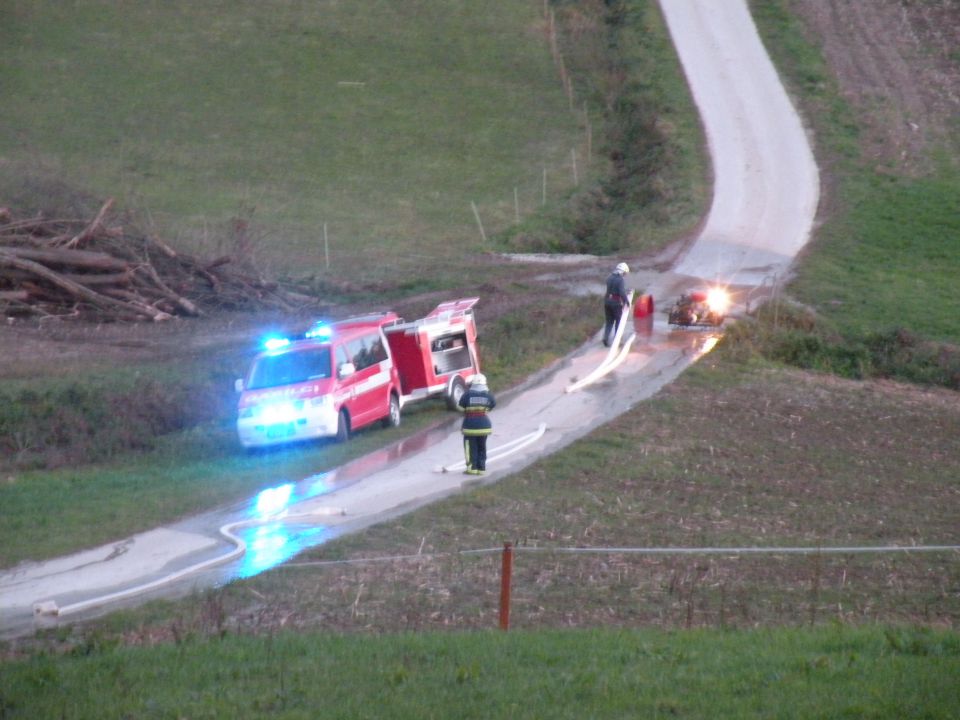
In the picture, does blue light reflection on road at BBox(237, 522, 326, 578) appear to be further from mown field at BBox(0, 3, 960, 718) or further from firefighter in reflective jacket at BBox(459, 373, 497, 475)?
firefighter in reflective jacket at BBox(459, 373, 497, 475)

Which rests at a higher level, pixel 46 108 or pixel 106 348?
pixel 46 108

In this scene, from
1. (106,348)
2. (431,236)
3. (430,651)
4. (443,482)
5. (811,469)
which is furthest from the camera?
(431,236)

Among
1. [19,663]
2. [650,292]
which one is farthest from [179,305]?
[19,663]

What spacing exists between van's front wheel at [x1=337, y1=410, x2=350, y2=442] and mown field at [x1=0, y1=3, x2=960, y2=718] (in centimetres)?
189

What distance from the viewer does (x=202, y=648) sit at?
9.29 m

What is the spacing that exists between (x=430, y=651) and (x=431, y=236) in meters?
35.3

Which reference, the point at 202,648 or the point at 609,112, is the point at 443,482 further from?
the point at 609,112

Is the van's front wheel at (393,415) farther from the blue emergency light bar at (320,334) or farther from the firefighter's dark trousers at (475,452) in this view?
the firefighter's dark trousers at (475,452)

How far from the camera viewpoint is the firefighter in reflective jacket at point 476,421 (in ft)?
57.1

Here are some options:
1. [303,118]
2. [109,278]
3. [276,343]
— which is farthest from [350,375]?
[303,118]

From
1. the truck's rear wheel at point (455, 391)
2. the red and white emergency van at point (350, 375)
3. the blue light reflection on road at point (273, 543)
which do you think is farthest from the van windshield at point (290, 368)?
the blue light reflection on road at point (273, 543)

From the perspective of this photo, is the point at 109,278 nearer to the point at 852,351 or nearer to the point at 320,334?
the point at 320,334

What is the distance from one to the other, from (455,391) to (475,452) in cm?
589

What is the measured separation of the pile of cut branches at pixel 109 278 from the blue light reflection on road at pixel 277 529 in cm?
1493
